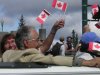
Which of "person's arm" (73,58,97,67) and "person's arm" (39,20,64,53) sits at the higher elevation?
"person's arm" (39,20,64,53)

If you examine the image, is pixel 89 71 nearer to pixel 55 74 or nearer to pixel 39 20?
pixel 55 74

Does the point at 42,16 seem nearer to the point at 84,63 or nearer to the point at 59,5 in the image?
the point at 59,5

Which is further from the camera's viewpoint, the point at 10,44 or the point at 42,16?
the point at 42,16

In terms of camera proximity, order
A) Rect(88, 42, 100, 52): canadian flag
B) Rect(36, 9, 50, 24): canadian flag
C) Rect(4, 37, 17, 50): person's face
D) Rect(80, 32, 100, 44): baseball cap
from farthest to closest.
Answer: Rect(36, 9, 50, 24): canadian flag
Rect(4, 37, 17, 50): person's face
Rect(80, 32, 100, 44): baseball cap
Rect(88, 42, 100, 52): canadian flag

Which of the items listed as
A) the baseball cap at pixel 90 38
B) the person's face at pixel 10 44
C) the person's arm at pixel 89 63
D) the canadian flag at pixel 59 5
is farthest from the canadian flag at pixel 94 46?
the canadian flag at pixel 59 5

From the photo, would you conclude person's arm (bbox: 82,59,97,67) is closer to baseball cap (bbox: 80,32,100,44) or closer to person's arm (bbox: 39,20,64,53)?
baseball cap (bbox: 80,32,100,44)

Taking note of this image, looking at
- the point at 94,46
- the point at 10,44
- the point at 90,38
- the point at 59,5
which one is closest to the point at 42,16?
the point at 59,5

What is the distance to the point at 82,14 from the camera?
1419 centimetres

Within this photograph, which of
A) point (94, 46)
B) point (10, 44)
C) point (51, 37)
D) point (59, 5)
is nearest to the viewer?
point (94, 46)

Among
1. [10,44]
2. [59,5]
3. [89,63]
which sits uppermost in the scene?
[59,5]

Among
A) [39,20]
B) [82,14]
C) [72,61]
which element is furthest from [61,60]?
[82,14]

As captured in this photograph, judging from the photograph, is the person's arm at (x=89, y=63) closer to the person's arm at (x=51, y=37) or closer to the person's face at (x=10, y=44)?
the person's face at (x=10, y=44)

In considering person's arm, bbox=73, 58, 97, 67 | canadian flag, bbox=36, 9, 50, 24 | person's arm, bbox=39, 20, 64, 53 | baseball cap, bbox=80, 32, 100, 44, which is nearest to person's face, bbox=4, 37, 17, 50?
person's arm, bbox=39, 20, 64, 53

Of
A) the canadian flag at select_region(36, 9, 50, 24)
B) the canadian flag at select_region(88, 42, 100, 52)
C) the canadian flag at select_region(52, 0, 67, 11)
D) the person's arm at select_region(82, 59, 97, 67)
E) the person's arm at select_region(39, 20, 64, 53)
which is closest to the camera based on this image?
the person's arm at select_region(82, 59, 97, 67)
